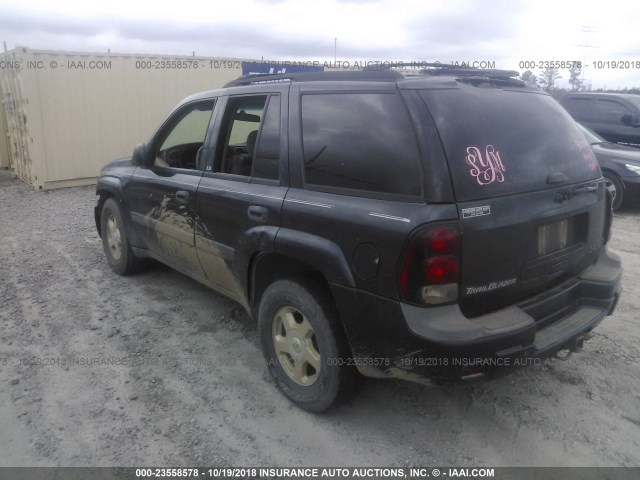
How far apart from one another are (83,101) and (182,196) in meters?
8.13

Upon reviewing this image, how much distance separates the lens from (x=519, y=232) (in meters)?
2.62

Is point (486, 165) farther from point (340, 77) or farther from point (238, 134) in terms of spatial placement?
point (238, 134)

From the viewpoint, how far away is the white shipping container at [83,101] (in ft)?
33.6

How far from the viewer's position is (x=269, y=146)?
3271mm

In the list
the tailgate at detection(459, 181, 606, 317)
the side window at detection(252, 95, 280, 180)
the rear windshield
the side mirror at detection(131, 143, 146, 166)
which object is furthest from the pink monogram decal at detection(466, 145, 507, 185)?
the side mirror at detection(131, 143, 146, 166)

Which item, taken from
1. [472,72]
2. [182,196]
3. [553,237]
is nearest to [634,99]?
[472,72]

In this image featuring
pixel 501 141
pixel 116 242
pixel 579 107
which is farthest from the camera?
pixel 579 107

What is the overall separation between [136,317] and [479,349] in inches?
122

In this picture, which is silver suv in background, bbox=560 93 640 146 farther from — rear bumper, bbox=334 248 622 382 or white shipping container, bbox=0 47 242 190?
rear bumper, bbox=334 248 622 382

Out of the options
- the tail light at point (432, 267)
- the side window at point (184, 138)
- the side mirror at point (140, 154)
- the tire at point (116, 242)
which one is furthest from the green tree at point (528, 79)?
the tire at point (116, 242)

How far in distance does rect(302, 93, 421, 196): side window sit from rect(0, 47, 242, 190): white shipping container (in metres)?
9.10

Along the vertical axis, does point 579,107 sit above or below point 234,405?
above

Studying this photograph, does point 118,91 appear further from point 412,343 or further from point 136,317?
point 412,343

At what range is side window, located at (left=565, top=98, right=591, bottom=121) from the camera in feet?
33.0
